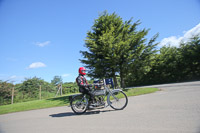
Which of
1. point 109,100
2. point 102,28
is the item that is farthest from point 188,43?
point 109,100

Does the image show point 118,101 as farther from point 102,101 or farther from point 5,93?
point 5,93

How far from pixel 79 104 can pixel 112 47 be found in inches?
250

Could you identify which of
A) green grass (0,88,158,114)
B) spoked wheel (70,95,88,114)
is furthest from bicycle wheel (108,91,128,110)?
green grass (0,88,158,114)

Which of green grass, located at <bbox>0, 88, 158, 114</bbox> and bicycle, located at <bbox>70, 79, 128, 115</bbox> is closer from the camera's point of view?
bicycle, located at <bbox>70, 79, 128, 115</bbox>

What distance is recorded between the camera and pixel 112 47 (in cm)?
1003

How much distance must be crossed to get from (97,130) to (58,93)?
16639 mm

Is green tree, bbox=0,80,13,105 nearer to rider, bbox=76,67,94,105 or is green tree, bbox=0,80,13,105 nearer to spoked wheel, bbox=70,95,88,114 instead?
spoked wheel, bbox=70,95,88,114

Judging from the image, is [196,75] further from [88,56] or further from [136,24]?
[88,56]

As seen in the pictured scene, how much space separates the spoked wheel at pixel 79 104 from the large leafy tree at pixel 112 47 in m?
5.71

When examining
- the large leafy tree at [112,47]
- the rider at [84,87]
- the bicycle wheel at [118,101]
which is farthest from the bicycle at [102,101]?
the large leafy tree at [112,47]

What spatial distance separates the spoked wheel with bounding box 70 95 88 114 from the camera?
491 centimetres

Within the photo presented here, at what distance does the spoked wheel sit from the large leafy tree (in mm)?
5711

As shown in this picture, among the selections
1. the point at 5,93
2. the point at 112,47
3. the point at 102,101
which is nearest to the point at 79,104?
the point at 102,101

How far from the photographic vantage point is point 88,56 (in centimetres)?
1166
